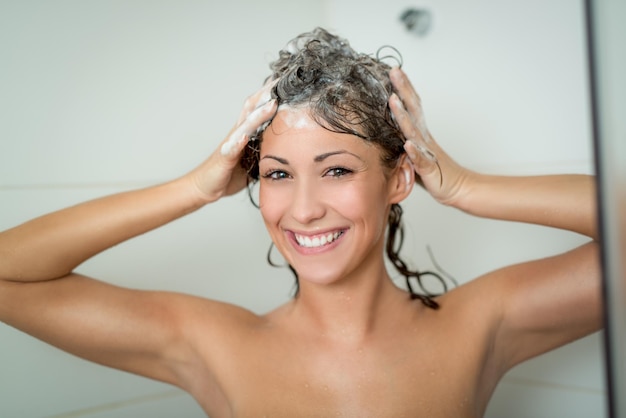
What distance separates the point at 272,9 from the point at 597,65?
5.90ft

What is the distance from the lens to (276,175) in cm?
124

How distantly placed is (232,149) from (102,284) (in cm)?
38

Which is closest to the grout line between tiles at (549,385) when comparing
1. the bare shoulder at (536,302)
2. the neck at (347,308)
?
the bare shoulder at (536,302)

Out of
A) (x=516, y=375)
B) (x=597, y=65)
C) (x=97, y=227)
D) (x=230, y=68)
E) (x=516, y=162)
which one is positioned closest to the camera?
(x=597, y=65)

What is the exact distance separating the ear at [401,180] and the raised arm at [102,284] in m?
0.30

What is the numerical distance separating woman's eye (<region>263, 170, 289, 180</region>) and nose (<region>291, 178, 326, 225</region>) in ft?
0.16

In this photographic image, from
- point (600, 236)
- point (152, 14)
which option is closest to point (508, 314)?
point (600, 236)

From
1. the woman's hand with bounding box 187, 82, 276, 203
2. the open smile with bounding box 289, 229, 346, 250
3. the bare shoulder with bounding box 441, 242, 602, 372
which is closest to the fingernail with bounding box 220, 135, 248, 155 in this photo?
the woman's hand with bounding box 187, 82, 276, 203

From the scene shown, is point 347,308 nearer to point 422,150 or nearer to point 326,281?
point 326,281

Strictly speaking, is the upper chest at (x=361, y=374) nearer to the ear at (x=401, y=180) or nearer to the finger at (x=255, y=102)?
the ear at (x=401, y=180)

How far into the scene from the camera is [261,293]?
198cm

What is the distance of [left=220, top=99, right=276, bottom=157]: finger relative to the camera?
47.4 inches

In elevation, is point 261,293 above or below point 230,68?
below

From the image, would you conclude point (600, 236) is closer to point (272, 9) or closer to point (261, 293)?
point (261, 293)
